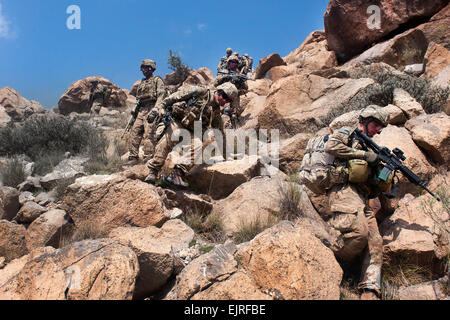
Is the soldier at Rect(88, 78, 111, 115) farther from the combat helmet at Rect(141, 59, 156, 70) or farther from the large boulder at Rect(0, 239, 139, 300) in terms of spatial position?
the large boulder at Rect(0, 239, 139, 300)

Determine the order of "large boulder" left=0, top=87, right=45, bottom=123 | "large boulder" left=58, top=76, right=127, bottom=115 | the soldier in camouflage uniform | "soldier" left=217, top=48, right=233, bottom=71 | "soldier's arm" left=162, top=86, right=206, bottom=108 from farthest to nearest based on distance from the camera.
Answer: "large boulder" left=58, top=76, right=127, bottom=115 → "large boulder" left=0, top=87, right=45, bottom=123 → "soldier" left=217, top=48, right=233, bottom=71 → "soldier's arm" left=162, top=86, right=206, bottom=108 → the soldier in camouflage uniform

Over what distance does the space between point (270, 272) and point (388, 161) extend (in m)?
Answer: 1.88

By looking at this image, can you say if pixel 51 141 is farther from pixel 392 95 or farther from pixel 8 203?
pixel 392 95

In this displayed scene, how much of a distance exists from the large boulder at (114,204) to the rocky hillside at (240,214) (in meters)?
0.01

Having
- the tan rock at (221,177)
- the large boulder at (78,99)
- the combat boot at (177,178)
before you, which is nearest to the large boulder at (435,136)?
the tan rock at (221,177)

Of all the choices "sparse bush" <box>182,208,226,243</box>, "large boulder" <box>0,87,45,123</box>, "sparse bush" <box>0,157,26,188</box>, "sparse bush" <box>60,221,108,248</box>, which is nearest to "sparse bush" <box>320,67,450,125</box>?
"sparse bush" <box>182,208,226,243</box>

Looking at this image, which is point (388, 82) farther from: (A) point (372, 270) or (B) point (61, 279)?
(B) point (61, 279)

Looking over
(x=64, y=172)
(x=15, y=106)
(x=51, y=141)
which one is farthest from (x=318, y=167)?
(x=15, y=106)

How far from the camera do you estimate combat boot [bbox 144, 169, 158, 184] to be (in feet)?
14.9

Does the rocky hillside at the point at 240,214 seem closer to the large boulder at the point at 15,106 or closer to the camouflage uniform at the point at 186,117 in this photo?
the camouflage uniform at the point at 186,117

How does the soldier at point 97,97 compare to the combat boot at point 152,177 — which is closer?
the combat boot at point 152,177

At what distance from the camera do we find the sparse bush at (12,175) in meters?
5.43

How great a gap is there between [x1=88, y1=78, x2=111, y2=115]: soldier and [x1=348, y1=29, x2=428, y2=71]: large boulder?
42.4 ft

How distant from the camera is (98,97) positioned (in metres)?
14.8
